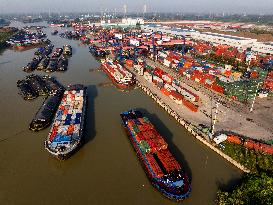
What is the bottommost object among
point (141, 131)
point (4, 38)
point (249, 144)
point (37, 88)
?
point (4, 38)

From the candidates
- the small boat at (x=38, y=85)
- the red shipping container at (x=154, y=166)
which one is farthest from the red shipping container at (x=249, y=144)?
the small boat at (x=38, y=85)

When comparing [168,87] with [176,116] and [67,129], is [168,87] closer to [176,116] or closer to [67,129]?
[176,116]

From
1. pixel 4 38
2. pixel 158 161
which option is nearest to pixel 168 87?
pixel 158 161

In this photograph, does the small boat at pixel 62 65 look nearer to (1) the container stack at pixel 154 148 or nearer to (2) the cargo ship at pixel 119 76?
(2) the cargo ship at pixel 119 76

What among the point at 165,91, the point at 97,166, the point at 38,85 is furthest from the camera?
the point at 38,85

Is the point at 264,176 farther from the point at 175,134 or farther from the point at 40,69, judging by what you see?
the point at 40,69
